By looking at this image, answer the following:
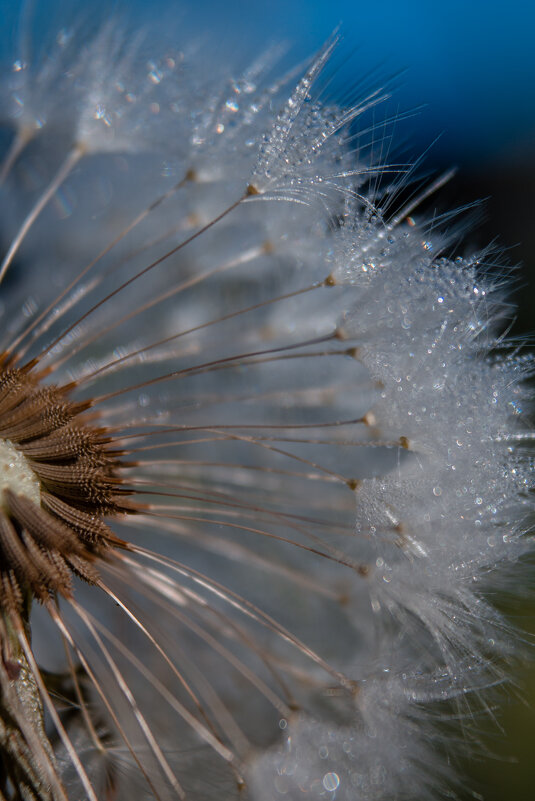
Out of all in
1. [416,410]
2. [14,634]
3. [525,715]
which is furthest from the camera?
[525,715]

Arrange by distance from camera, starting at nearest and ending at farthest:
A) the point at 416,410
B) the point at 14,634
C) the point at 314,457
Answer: the point at 14,634, the point at 416,410, the point at 314,457

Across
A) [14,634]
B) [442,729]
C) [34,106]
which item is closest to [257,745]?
[442,729]

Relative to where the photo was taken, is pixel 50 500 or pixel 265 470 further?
pixel 265 470

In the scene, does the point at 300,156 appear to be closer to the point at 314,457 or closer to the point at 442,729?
the point at 314,457

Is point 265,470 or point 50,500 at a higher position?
point 50,500

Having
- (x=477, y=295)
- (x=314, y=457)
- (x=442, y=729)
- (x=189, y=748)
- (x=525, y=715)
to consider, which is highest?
(x=477, y=295)
